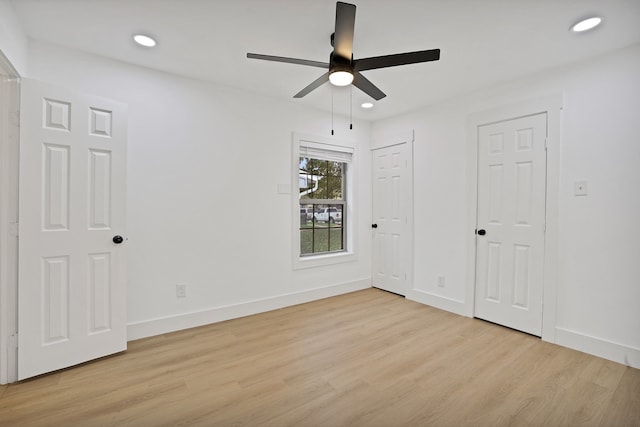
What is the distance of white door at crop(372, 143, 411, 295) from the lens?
4031mm

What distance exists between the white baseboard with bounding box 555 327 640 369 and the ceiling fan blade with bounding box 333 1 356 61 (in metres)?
2.97

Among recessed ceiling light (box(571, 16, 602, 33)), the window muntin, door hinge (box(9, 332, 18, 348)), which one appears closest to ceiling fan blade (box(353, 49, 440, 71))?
recessed ceiling light (box(571, 16, 602, 33))

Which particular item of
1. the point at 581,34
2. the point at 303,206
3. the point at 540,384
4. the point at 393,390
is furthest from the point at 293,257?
the point at 581,34

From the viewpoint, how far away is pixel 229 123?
3236 mm

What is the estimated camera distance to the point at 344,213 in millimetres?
4402

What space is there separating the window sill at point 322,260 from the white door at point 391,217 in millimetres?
481

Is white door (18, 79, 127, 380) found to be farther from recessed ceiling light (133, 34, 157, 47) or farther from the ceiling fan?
the ceiling fan

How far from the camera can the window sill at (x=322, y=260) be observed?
12.4 feet

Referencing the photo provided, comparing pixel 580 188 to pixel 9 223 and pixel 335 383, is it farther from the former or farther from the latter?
pixel 9 223

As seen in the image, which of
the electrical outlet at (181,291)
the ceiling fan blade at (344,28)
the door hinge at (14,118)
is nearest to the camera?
the ceiling fan blade at (344,28)

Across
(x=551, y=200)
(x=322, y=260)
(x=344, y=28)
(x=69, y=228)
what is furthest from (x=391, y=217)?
(x=69, y=228)

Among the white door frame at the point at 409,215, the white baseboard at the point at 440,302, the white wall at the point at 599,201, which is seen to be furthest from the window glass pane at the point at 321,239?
the white wall at the point at 599,201

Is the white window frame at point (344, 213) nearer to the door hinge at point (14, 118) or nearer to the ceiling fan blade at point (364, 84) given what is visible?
the ceiling fan blade at point (364, 84)

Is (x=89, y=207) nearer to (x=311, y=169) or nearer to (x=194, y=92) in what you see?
(x=194, y=92)
